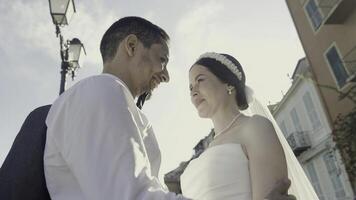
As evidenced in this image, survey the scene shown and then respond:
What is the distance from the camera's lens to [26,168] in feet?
4.74

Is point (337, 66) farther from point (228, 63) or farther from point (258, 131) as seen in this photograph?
point (258, 131)

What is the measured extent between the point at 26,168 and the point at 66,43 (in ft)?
20.3

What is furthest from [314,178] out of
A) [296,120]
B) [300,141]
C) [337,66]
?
[337,66]

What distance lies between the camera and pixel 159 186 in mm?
1281

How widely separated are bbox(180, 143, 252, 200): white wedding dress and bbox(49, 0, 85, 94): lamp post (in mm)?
4051

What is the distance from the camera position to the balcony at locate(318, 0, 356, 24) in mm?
15250

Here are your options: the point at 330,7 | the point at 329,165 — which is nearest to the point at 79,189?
the point at 330,7

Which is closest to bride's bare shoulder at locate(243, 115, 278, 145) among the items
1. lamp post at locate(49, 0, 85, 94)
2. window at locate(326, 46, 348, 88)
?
lamp post at locate(49, 0, 85, 94)

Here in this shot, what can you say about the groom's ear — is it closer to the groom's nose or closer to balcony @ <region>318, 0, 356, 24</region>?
the groom's nose

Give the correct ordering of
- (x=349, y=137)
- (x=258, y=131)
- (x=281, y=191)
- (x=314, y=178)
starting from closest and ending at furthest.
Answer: (x=281, y=191) → (x=258, y=131) → (x=349, y=137) → (x=314, y=178)

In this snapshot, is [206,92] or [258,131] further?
[206,92]

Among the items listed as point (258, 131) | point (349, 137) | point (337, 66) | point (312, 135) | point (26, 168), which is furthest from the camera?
point (312, 135)

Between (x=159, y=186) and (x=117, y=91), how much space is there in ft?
1.19

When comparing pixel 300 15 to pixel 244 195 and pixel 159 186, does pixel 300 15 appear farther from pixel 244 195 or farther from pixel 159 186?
pixel 159 186
